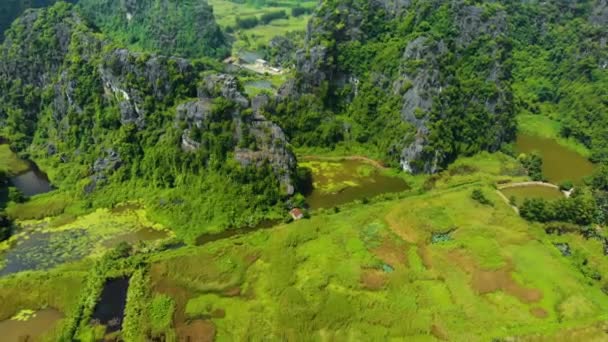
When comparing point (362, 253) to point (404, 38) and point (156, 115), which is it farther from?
point (404, 38)

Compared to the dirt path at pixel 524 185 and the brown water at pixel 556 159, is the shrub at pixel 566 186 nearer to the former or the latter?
the dirt path at pixel 524 185

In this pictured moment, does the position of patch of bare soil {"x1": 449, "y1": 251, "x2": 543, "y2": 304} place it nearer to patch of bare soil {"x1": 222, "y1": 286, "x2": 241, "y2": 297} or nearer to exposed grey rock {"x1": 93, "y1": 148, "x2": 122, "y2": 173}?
patch of bare soil {"x1": 222, "y1": 286, "x2": 241, "y2": 297}

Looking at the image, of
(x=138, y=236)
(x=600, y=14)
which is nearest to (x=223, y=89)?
(x=138, y=236)

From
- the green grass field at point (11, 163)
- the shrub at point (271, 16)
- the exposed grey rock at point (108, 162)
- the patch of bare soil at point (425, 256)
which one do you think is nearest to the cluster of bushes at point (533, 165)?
the patch of bare soil at point (425, 256)

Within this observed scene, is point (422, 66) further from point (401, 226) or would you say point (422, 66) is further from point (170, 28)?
point (170, 28)

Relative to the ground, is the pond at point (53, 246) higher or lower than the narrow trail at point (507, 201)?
higher

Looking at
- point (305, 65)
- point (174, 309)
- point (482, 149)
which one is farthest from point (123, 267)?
point (482, 149)

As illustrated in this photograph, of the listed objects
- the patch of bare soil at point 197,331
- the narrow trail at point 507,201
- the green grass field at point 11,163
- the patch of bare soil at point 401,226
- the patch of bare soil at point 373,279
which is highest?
the green grass field at point 11,163
